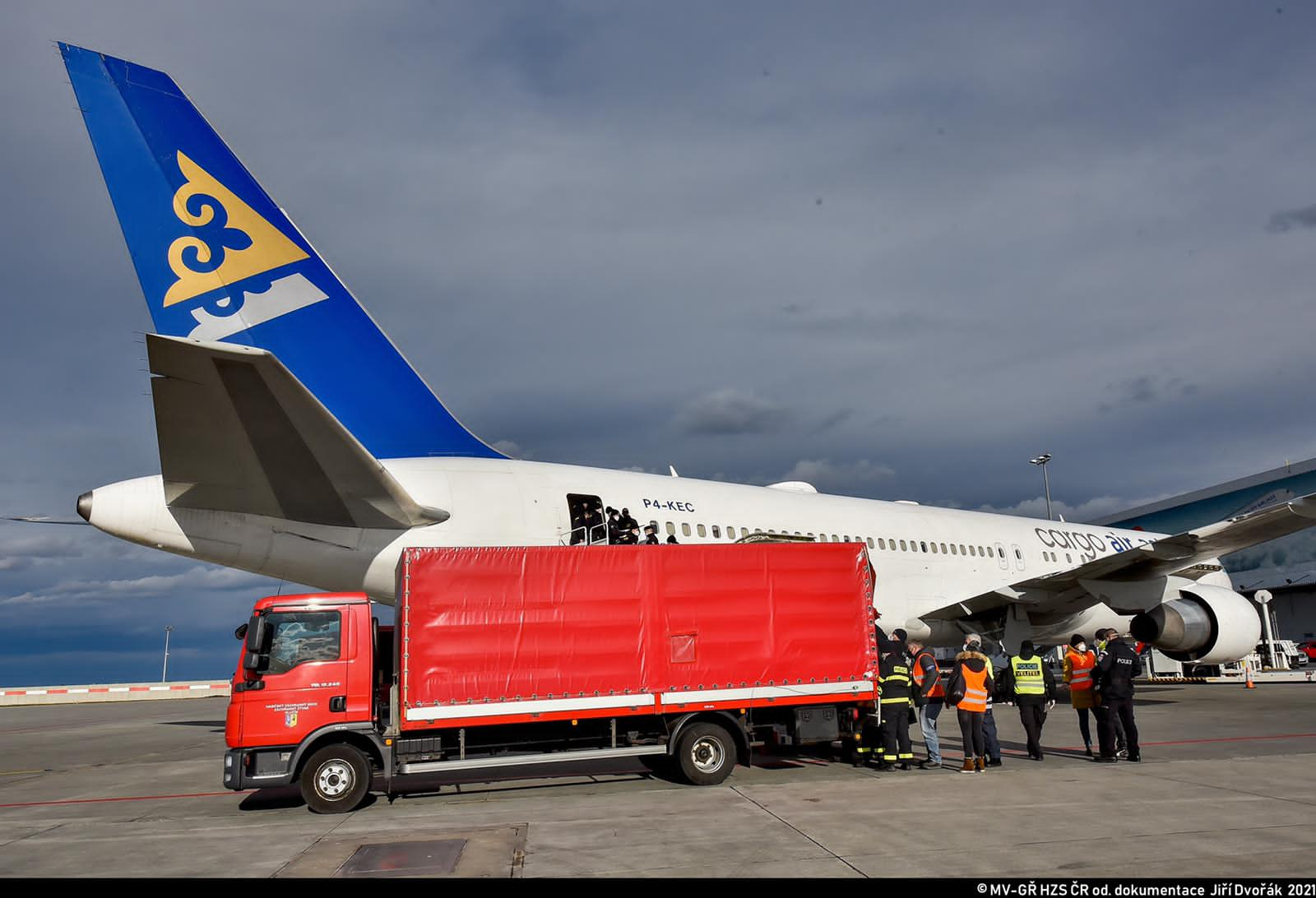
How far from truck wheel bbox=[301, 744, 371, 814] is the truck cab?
11 cm

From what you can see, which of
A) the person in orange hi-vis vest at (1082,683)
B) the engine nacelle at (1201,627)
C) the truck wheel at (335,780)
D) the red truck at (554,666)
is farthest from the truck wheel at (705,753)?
the engine nacelle at (1201,627)

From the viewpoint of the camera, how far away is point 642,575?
1051 centimetres

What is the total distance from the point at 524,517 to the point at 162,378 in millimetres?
6368

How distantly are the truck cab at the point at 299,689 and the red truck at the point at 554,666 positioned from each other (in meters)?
0.02

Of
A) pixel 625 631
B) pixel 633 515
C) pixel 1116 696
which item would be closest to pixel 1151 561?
pixel 1116 696

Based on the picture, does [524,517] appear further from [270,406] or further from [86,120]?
[86,120]

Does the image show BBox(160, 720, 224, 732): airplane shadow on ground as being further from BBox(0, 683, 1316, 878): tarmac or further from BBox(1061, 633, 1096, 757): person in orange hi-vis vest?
BBox(1061, 633, 1096, 757): person in orange hi-vis vest

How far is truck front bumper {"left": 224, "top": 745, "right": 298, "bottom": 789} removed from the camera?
936cm

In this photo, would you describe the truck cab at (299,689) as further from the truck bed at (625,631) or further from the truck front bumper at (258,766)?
the truck bed at (625,631)

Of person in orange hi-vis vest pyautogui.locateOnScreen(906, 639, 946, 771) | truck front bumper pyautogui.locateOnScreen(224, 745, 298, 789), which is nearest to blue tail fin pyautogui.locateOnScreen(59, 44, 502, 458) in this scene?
truck front bumper pyautogui.locateOnScreen(224, 745, 298, 789)

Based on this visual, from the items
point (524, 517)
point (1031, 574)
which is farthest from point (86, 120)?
point (1031, 574)

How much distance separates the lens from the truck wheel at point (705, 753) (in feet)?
33.9

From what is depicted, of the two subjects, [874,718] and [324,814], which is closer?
[324,814]

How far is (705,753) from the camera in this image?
10492 mm
